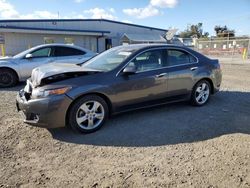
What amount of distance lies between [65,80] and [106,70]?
83cm

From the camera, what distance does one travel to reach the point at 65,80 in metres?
4.39

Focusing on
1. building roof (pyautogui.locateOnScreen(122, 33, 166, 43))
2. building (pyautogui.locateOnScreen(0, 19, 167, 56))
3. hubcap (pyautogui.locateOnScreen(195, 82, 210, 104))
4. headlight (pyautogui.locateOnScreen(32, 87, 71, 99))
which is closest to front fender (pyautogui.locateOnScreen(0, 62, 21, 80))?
headlight (pyautogui.locateOnScreen(32, 87, 71, 99))

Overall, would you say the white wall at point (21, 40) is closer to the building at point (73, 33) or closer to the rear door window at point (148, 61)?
the building at point (73, 33)

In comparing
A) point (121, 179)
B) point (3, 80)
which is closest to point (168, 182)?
point (121, 179)

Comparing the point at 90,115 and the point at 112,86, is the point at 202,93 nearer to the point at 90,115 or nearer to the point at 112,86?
the point at 112,86

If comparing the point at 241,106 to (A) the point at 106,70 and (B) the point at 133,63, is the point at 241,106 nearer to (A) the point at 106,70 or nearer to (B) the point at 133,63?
(B) the point at 133,63

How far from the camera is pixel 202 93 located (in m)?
6.21

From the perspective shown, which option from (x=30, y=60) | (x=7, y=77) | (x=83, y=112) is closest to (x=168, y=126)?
(x=83, y=112)

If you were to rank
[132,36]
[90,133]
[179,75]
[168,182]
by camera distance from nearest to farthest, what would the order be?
[168,182] → [90,133] → [179,75] → [132,36]

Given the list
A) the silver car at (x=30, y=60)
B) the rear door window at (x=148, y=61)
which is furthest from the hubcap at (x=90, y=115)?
the silver car at (x=30, y=60)

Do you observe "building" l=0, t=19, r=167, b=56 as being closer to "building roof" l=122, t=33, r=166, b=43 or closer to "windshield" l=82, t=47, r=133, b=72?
"building roof" l=122, t=33, r=166, b=43

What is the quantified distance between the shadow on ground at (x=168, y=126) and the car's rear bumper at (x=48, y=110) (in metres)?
0.35

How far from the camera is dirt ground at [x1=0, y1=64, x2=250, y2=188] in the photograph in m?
3.14

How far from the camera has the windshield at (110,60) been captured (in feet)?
16.5
